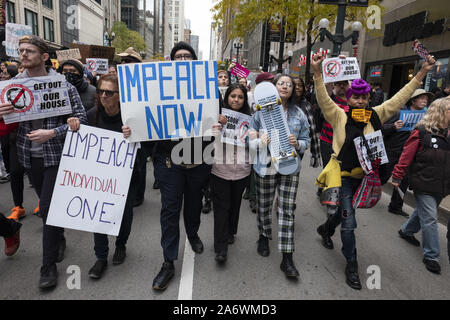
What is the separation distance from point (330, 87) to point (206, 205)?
2.81 metres

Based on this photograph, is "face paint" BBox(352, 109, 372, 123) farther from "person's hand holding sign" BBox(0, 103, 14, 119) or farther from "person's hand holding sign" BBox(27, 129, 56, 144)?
"person's hand holding sign" BBox(0, 103, 14, 119)

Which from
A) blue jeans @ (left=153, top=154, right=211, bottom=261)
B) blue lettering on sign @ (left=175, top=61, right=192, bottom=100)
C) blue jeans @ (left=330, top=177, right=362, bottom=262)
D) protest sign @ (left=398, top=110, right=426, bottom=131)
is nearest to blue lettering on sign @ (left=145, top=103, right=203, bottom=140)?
blue lettering on sign @ (left=175, top=61, right=192, bottom=100)

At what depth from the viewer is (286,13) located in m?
14.4

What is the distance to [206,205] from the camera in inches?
189

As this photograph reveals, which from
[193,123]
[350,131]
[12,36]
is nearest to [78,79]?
[193,123]

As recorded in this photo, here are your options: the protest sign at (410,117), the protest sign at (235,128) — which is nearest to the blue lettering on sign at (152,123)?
the protest sign at (235,128)

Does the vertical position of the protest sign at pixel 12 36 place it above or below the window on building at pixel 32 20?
below

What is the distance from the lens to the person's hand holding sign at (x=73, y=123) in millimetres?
2717

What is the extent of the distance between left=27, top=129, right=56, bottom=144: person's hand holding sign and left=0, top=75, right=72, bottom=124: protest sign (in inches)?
7.0

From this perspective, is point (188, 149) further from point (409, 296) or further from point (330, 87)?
point (330, 87)

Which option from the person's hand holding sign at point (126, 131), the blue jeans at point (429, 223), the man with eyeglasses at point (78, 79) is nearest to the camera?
the person's hand holding sign at point (126, 131)

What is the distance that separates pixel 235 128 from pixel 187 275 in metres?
1.55

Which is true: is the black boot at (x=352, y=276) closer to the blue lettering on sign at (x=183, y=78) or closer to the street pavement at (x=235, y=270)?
the street pavement at (x=235, y=270)

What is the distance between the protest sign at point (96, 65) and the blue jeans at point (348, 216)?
350 inches
